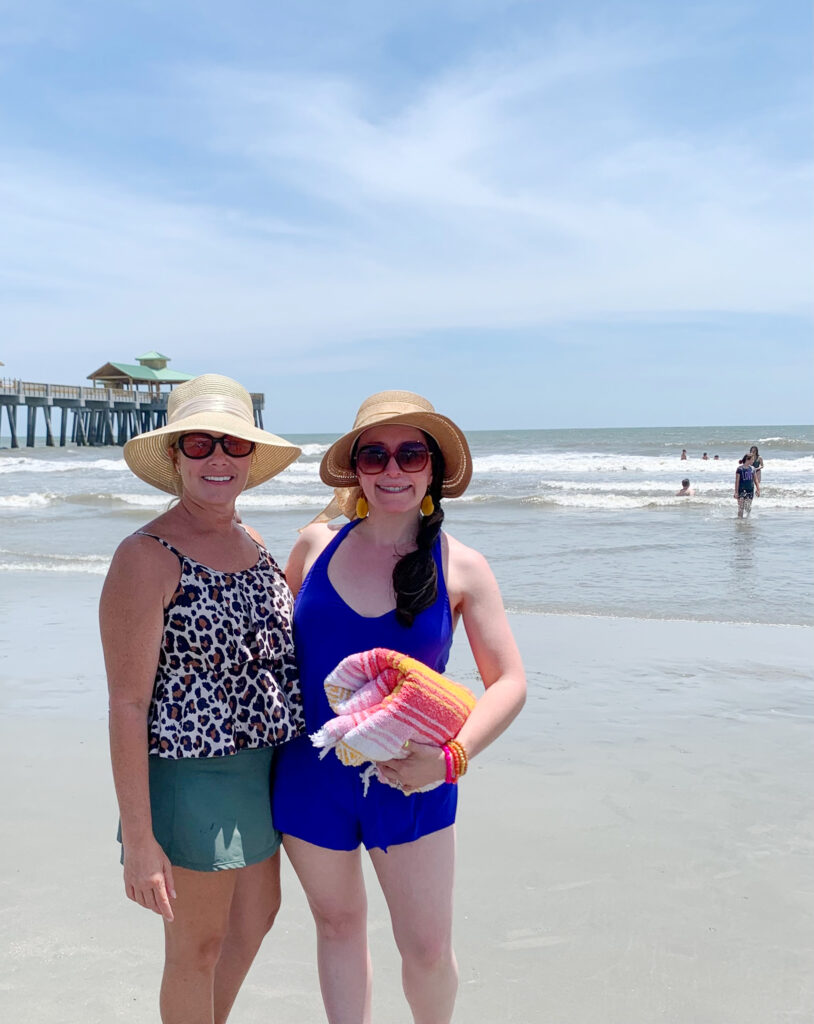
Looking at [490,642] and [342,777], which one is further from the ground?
[490,642]

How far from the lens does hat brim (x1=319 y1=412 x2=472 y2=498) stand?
8.55 ft

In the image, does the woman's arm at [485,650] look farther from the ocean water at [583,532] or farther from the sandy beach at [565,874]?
the ocean water at [583,532]

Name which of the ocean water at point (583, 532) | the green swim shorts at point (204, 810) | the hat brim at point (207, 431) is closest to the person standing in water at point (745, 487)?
the ocean water at point (583, 532)

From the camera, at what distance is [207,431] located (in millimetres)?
2504

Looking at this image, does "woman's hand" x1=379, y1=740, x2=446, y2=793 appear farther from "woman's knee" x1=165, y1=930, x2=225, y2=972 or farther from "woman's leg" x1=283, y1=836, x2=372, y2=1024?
"woman's knee" x1=165, y1=930, x2=225, y2=972

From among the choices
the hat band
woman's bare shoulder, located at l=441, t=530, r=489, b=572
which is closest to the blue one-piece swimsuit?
woman's bare shoulder, located at l=441, t=530, r=489, b=572

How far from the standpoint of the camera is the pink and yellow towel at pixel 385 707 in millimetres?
2162

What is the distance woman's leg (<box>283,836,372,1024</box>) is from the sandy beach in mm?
554

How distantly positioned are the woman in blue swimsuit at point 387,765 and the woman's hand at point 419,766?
5cm

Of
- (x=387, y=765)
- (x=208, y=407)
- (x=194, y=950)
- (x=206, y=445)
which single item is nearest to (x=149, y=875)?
(x=194, y=950)

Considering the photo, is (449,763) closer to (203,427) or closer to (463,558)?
(463,558)

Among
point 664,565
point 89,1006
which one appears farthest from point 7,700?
point 664,565

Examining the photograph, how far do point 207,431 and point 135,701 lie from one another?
28.7 inches

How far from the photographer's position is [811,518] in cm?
1873
